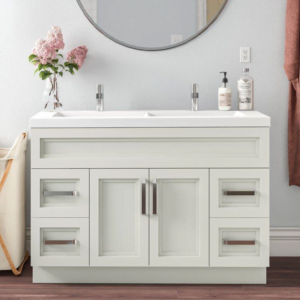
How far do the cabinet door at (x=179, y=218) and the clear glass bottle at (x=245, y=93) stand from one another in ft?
1.79

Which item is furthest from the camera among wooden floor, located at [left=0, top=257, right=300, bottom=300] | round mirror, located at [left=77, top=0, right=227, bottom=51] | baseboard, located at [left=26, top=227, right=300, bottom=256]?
baseboard, located at [left=26, top=227, right=300, bottom=256]

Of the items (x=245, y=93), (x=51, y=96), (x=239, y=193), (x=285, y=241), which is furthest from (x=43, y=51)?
(x=285, y=241)

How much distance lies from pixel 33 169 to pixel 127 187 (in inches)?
17.4

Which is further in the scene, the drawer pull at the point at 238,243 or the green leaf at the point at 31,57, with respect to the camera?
the green leaf at the point at 31,57

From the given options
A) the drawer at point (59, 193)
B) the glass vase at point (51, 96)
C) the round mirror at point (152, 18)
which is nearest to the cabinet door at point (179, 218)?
the drawer at point (59, 193)

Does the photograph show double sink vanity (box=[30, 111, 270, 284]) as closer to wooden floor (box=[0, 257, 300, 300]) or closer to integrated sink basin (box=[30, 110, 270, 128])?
integrated sink basin (box=[30, 110, 270, 128])

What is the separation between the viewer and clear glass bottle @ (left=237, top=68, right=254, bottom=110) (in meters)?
2.99

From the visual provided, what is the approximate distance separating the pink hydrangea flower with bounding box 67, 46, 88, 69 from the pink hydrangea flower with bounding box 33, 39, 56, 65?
0.10 m

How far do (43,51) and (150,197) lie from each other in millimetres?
972

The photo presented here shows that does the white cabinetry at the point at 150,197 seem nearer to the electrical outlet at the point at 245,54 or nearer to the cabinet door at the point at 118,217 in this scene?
the cabinet door at the point at 118,217

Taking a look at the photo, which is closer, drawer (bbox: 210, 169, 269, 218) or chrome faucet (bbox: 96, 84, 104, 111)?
drawer (bbox: 210, 169, 269, 218)

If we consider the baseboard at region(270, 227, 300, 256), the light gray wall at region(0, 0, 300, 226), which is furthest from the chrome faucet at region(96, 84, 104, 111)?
the baseboard at region(270, 227, 300, 256)

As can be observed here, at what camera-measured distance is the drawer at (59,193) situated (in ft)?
8.70

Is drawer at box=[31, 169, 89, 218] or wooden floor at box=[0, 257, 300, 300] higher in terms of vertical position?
drawer at box=[31, 169, 89, 218]
